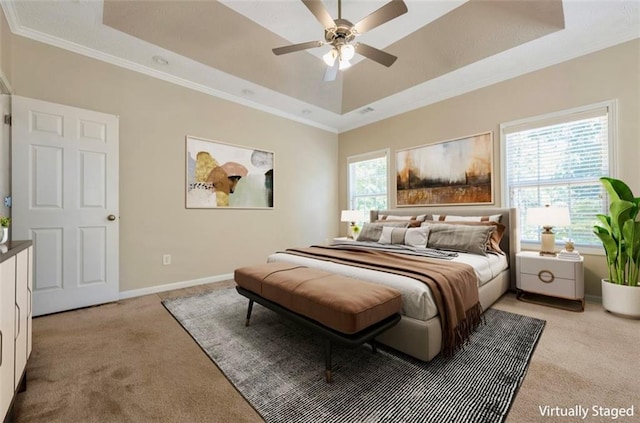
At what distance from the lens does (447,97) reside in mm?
3922

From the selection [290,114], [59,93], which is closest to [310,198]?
[290,114]

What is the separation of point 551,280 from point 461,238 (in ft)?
3.15

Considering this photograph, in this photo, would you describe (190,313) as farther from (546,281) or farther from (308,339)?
(546,281)

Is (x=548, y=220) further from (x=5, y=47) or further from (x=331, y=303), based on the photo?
(x=5, y=47)

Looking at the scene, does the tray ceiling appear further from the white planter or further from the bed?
the white planter

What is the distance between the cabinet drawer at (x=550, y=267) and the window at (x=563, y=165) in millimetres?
552

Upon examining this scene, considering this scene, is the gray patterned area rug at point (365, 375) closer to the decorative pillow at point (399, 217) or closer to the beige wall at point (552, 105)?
the decorative pillow at point (399, 217)

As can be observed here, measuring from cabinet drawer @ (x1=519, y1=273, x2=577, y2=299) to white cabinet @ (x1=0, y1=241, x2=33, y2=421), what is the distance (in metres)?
4.02

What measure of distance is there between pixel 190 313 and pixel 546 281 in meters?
3.73

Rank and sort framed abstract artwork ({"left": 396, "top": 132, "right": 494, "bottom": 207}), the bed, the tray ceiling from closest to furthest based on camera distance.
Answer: the bed → the tray ceiling → framed abstract artwork ({"left": 396, "top": 132, "right": 494, "bottom": 207})

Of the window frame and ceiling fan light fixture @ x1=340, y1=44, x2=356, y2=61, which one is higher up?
ceiling fan light fixture @ x1=340, y1=44, x2=356, y2=61

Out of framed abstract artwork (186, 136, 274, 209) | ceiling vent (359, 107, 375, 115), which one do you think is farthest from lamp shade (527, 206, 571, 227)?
framed abstract artwork (186, 136, 274, 209)

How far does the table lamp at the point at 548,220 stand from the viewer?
2703mm

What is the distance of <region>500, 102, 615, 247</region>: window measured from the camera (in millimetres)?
2820
